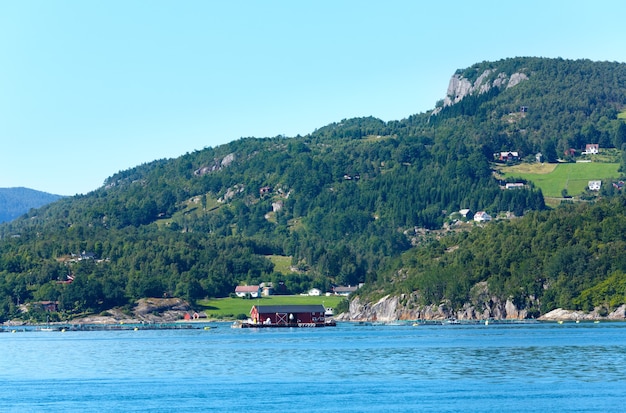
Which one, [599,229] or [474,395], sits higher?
[599,229]

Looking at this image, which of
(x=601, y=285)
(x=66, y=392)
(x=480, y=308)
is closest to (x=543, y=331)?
(x=601, y=285)

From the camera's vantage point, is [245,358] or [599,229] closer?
[245,358]

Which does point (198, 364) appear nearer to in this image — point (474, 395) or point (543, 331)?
point (474, 395)

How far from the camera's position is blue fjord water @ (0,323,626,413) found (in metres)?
73.2

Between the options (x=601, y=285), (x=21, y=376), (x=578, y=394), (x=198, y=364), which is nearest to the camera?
(x=578, y=394)

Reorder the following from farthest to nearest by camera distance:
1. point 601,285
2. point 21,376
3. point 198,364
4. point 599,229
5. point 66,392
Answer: point 599,229 → point 601,285 → point 198,364 → point 21,376 → point 66,392

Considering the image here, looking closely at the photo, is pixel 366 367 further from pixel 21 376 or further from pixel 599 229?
pixel 599 229

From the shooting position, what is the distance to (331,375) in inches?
3529

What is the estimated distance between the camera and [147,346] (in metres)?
138

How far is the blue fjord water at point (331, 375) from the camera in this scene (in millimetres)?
73188

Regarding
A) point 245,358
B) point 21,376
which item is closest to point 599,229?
point 245,358

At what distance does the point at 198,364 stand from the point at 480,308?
10275 cm

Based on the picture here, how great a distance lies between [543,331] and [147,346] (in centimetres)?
5043

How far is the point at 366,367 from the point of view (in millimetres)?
95938
